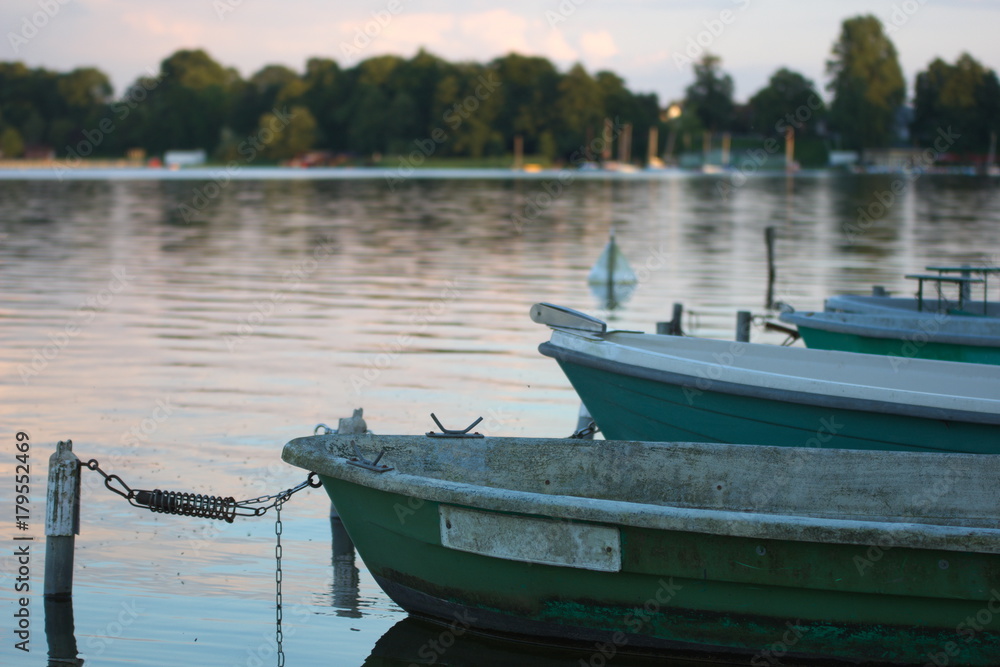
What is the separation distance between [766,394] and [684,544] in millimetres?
2676

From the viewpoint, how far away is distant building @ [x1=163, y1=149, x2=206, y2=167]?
543 feet

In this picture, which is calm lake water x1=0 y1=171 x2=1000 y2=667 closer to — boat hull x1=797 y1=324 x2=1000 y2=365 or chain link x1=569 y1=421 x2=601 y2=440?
chain link x1=569 y1=421 x2=601 y2=440

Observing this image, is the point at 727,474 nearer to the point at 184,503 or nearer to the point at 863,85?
the point at 184,503

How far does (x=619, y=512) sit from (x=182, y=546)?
411cm

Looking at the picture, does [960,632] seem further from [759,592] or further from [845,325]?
[845,325]

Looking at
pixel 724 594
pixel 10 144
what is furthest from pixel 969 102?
pixel 724 594

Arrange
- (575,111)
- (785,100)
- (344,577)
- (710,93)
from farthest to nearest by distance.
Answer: (710,93) → (785,100) → (575,111) → (344,577)

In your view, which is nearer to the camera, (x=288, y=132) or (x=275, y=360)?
(x=275, y=360)

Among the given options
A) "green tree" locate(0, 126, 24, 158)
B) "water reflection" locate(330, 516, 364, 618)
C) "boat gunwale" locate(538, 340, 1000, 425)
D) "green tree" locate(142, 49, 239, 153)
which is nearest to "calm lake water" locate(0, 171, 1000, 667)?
"water reflection" locate(330, 516, 364, 618)

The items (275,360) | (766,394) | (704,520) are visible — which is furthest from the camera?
(275,360)

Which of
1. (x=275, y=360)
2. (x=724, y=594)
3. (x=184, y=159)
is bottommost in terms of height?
(x=724, y=594)

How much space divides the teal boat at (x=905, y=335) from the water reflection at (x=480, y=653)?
5.59 meters

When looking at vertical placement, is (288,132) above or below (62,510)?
above

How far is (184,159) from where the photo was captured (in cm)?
16662
